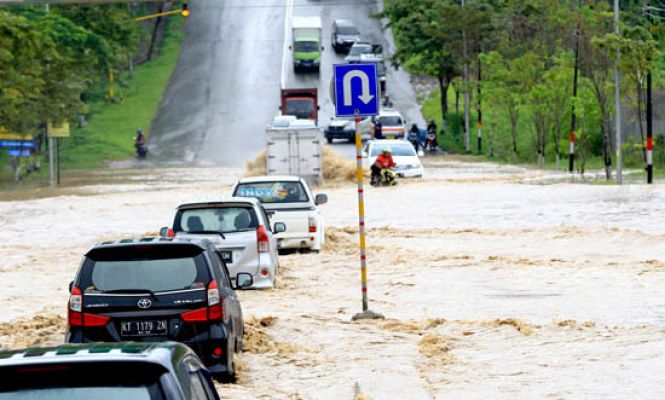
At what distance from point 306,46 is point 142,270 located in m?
68.9

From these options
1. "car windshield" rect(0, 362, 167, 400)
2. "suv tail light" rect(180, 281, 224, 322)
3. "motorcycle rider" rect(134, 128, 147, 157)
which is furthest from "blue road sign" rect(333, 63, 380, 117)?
"motorcycle rider" rect(134, 128, 147, 157)

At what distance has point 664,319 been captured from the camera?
651 inches

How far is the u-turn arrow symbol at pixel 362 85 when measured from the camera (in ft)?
59.6

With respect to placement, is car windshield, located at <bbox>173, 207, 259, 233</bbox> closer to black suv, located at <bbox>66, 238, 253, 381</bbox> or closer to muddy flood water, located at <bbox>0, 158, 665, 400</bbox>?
muddy flood water, located at <bbox>0, 158, 665, 400</bbox>

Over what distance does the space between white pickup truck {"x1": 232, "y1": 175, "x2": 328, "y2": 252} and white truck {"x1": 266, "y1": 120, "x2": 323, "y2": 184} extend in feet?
64.9

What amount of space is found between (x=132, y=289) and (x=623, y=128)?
154ft

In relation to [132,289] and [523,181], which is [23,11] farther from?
[132,289]

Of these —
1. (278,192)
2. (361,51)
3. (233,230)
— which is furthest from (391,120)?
(233,230)

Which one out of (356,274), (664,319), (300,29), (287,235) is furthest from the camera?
(300,29)

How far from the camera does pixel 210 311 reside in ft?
41.2

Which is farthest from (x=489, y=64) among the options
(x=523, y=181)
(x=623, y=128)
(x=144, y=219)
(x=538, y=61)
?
(x=144, y=219)

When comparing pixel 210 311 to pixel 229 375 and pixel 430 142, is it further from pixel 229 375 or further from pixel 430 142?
pixel 430 142

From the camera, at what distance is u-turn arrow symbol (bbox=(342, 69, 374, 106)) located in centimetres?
1816

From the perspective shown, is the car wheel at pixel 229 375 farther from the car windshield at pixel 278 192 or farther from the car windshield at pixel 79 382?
the car windshield at pixel 278 192
